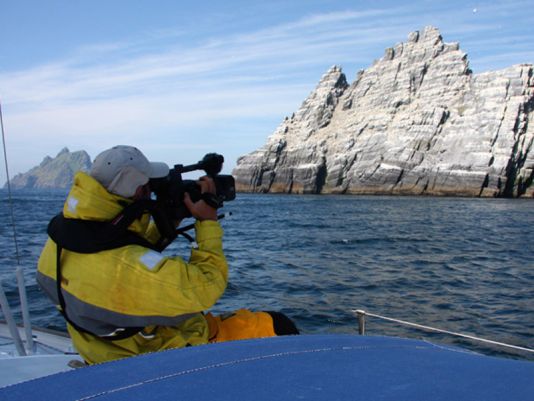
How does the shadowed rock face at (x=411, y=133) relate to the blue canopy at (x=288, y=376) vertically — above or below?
above

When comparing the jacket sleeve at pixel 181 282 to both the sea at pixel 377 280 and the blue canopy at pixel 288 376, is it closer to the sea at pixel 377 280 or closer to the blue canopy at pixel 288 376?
the blue canopy at pixel 288 376

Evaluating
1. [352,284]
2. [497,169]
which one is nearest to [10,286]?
[352,284]

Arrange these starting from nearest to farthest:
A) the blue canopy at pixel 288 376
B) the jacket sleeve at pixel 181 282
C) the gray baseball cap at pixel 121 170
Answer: the blue canopy at pixel 288 376 < the jacket sleeve at pixel 181 282 < the gray baseball cap at pixel 121 170

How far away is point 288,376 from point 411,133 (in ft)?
289

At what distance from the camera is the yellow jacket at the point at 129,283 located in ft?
7.80

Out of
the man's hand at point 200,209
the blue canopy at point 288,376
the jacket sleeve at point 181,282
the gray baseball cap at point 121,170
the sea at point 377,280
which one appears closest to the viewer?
the blue canopy at point 288,376

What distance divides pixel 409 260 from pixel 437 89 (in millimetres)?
85806

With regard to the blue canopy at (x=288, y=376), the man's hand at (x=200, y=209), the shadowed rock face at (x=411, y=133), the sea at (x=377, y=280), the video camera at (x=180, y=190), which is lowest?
the sea at (x=377, y=280)

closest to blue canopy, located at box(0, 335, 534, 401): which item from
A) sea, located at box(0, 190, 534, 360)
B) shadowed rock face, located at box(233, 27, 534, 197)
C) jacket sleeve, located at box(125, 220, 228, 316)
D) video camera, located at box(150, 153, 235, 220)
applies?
jacket sleeve, located at box(125, 220, 228, 316)

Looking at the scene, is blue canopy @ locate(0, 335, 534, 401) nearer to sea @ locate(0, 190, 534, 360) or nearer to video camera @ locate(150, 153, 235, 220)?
video camera @ locate(150, 153, 235, 220)

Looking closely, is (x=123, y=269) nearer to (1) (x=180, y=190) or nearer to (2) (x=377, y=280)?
(1) (x=180, y=190)

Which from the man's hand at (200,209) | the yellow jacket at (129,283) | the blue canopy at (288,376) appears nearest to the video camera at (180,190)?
the man's hand at (200,209)

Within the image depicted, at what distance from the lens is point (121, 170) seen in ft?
8.32

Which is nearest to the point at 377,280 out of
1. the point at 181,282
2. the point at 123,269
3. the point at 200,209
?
the point at 200,209
